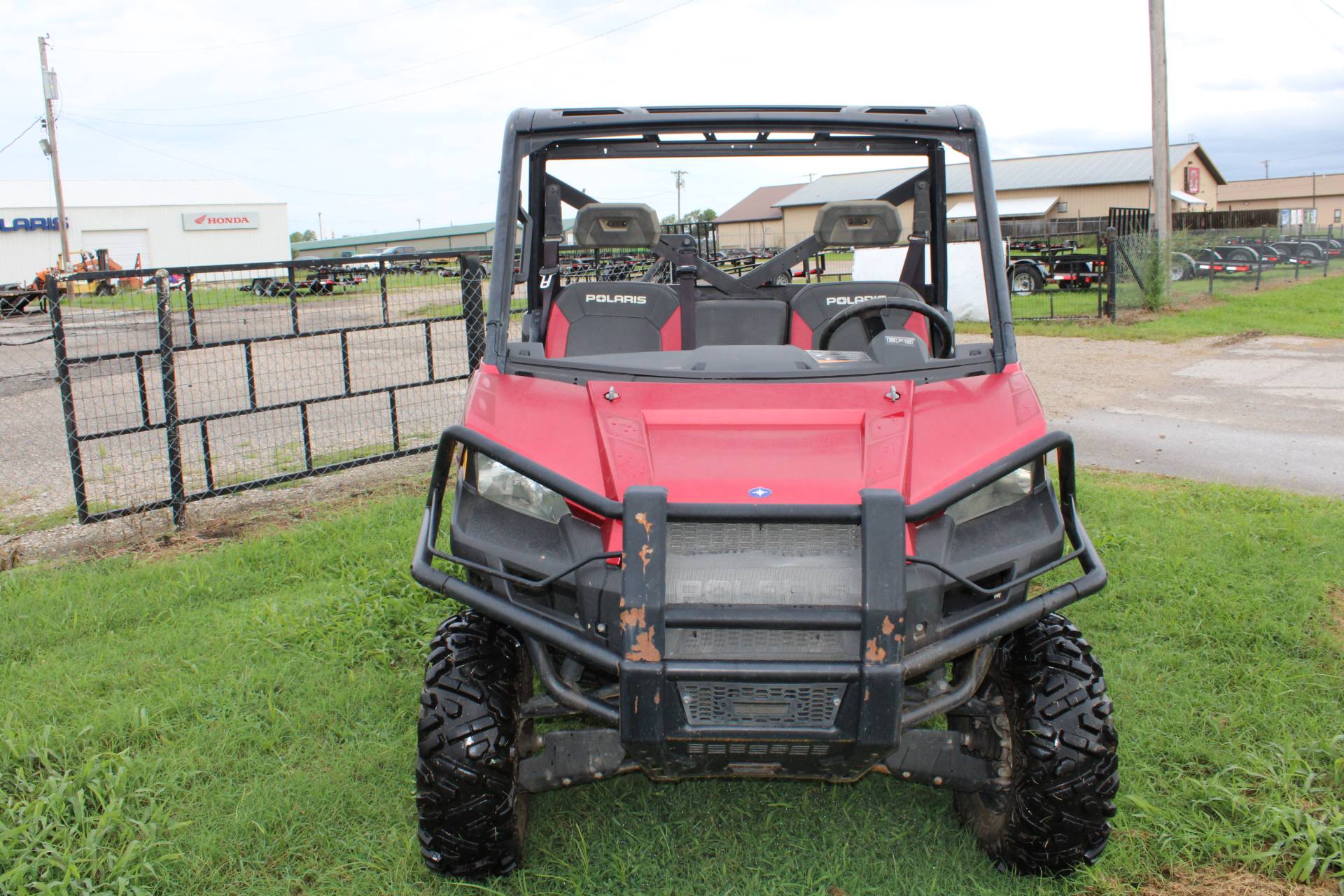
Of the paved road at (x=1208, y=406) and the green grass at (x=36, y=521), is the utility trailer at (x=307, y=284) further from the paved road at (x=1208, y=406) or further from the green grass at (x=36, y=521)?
the paved road at (x=1208, y=406)

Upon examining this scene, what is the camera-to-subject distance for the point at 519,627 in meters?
2.30

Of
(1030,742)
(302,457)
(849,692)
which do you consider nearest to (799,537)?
(849,692)

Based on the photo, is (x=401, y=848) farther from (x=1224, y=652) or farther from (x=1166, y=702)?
(x=1224, y=652)

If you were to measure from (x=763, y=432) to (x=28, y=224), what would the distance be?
172ft

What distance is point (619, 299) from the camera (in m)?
3.57

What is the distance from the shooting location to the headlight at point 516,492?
2525 mm

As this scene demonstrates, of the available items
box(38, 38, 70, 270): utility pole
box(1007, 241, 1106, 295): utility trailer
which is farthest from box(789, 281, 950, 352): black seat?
box(38, 38, 70, 270): utility pole

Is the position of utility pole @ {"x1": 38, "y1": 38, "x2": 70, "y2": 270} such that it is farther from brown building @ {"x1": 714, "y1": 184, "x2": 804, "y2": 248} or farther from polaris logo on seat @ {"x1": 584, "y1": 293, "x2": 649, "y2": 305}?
polaris logo on seat @ {"x1": 584, "y1": 293, "x2": 649, "y2": 305}

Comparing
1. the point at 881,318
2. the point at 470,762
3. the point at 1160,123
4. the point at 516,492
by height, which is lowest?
Result: the point at 470,762

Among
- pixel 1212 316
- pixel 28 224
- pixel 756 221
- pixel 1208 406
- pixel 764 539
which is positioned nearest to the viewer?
pixel 764 539

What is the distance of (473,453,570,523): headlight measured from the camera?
2.53m

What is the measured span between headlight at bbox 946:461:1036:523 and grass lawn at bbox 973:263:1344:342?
1281 cm

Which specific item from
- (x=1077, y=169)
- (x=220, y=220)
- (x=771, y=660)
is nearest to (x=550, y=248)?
(x=771, y=660)

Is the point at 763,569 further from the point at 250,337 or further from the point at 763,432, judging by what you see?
the point at 250,337
